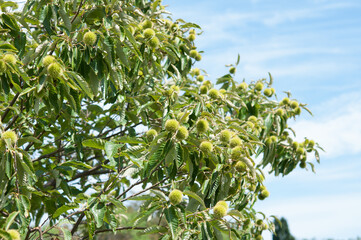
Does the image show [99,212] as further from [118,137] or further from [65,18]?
[65,18]

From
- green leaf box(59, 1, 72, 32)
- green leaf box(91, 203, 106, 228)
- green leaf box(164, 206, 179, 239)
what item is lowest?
green leaf box(91, 203, 106, 228)

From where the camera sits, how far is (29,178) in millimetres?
2699

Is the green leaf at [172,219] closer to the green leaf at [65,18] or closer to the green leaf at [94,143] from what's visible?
the green leaf at [94,143]

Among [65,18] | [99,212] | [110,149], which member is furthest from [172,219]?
[65,18]

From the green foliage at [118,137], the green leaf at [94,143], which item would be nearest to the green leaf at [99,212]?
the green foliage at [118,137]

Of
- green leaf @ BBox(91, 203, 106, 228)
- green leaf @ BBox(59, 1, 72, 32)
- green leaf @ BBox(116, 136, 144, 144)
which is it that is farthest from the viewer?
green leaf @ BBox(59, 1, 72, 32)

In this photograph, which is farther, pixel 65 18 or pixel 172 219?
pixel 65 18

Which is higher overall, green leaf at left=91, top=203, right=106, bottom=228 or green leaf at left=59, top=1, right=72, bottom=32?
green leaf at left=59, top=1, right=72, bottom=32

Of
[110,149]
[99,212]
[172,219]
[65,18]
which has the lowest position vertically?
[99,212]

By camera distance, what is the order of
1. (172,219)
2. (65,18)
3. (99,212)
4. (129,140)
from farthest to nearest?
(65,18), (129,140), (99,212), (172,219)

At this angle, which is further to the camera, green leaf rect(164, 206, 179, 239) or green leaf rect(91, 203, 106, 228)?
green leaf rect(91, 203, 106, 228)

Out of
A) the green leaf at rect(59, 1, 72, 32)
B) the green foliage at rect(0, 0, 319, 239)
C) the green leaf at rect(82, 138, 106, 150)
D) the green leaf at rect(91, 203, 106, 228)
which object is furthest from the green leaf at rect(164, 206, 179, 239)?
the green leaf at rect(59, 1, 72, 32)

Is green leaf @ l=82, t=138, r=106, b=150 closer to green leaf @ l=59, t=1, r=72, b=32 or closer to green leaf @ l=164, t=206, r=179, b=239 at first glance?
green leaf @ l=164, t=206, r=179, b=239

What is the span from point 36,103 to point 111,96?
90cm
